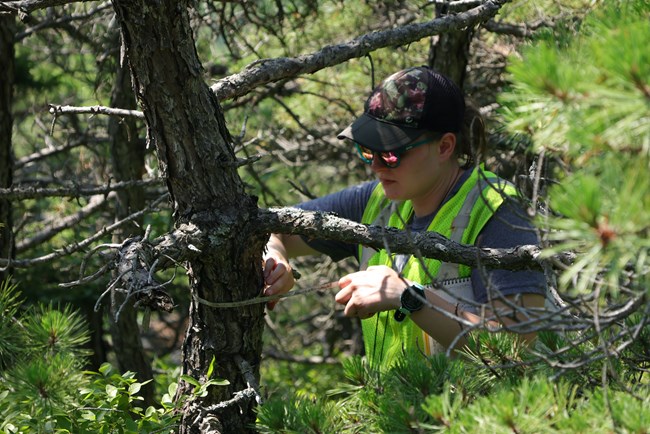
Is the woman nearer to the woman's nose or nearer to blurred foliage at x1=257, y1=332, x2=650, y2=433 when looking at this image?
the woman's nose

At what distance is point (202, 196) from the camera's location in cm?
208

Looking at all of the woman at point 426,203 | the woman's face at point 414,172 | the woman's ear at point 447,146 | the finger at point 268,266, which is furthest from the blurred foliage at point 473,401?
the woman's ear at point 447,146

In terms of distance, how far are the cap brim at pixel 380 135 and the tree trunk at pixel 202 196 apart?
0.46 meters

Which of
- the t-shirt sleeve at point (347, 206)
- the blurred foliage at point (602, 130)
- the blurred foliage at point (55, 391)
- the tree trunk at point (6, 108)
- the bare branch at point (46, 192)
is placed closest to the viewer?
the blurred foliage at point (602, 130)

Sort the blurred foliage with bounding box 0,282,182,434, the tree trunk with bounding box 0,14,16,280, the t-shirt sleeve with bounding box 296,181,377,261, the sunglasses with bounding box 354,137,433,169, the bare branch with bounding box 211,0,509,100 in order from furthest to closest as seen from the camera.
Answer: the tree trunk with bounding box 0,14,16,280, the t-shirt sleeve with bounding box 296,181,377,261, the sunglasses with bounding box 354,137,433,169, the bare branch with bounding box 211,0,509,100, the blurred foliage with bounding box 0,282,182,434

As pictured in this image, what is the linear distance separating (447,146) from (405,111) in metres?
0.22

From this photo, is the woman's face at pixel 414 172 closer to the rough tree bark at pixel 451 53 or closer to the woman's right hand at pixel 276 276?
the woman's right hand at pixel 276 276

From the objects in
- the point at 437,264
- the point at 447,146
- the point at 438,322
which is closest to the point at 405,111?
the point at 447,146

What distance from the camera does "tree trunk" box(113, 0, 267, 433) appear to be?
1.92 meters

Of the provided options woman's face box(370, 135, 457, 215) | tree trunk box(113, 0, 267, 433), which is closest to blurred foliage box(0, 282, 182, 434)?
tree trunk box(113, 0, 267, 433)

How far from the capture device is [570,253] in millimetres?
1794

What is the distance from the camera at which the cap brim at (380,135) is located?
2.42m

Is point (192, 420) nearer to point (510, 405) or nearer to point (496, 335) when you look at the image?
point (496, 335)

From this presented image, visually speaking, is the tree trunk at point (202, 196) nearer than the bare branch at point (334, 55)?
Yes
